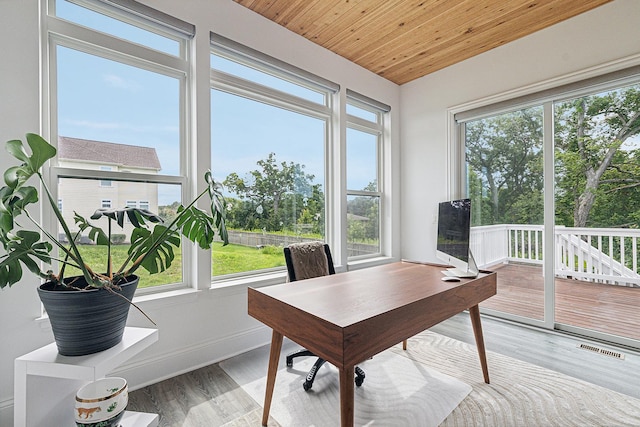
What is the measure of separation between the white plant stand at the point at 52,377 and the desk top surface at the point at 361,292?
2.29ft

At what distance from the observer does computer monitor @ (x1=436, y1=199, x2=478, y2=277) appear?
5.88ft

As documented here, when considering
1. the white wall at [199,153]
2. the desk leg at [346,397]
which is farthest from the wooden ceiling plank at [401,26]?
the desk leg at [346,397]

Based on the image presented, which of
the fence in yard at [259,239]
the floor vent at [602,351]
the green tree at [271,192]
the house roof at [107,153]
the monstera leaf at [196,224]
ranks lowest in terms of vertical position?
the floor vent at [602,351]

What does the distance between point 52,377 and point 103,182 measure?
3.84 ft

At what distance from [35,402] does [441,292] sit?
1.88 m

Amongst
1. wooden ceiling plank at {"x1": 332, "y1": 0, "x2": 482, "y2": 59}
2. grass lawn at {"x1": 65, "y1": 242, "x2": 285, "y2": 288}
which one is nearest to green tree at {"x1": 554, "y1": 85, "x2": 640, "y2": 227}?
wooden ceiling plank at {"x1": 332, "y1": 0, "x2": 482, "y2": 59}

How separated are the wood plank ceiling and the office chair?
6.58 ft

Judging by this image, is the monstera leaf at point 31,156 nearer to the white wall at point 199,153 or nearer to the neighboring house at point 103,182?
the white wall at point 199,153

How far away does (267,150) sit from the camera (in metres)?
2.86

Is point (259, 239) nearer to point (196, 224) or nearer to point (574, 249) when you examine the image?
point (196, 224)

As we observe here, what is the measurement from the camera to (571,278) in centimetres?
287

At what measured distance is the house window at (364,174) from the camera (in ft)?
11.7

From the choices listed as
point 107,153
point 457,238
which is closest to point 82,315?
point 107,153

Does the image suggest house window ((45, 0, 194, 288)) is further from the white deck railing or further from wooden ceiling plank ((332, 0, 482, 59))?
the white deck railing
